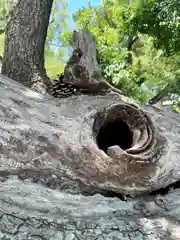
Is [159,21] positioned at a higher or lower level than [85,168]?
lower

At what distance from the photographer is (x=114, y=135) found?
3.85ft

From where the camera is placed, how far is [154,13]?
499 centimetres

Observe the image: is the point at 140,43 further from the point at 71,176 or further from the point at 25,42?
the point at 71,176

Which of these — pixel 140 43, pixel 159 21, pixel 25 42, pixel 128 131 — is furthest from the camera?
pixel 140 43

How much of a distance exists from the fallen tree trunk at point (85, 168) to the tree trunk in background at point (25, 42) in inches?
19.3

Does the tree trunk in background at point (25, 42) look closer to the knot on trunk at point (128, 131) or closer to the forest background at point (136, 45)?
the knot on trunk at point (128, 131)

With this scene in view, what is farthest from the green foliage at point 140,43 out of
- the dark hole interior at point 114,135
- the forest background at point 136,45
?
the dark hole interior at point 114,135

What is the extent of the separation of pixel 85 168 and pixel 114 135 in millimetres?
265

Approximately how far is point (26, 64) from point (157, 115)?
77 centimetres

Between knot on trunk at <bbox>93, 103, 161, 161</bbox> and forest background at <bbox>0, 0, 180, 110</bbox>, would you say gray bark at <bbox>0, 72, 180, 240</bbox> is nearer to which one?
knot on trunk at <bbox>93, 103, 161, 161</bbox>

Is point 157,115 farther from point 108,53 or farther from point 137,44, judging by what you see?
point 137,44

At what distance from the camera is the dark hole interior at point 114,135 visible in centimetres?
114

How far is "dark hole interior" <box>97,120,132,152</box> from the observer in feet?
3.73

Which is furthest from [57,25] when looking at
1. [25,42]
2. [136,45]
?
[25,42]
